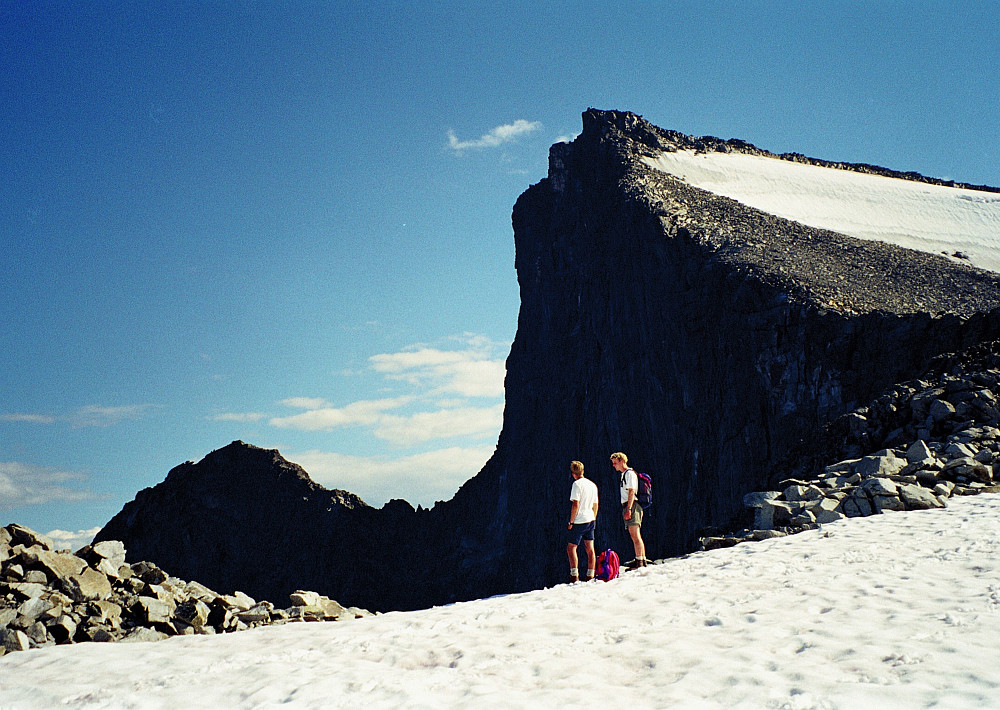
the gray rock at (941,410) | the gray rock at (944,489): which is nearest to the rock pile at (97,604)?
the gray rock at (944,489)

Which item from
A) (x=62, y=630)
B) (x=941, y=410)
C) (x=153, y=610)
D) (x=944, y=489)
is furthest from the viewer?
Answer: (x=941, y=410)

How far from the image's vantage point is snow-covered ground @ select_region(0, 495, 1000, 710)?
6.55 metres

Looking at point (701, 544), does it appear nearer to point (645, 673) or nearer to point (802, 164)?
point (645, 673)

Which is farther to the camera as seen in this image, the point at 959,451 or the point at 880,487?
the point at 959,451

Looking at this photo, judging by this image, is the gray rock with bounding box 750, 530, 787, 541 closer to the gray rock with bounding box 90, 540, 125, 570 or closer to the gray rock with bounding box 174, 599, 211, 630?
the gray rock with bounding box 174, 599, 211, 630

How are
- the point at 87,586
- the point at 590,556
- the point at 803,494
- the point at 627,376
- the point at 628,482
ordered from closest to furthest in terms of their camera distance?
the point at 87,586 < the point at 590,556 < the point at 628,482 < the point at 803,494 < the point at 627,376

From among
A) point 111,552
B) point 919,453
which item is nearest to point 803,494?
point 919,453

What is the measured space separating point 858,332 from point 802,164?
5511 centimetres

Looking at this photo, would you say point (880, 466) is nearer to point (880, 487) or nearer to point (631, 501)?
point (880, 487)

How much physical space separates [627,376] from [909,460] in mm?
45957

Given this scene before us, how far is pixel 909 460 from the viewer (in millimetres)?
17844

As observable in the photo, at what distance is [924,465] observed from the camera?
1720cm

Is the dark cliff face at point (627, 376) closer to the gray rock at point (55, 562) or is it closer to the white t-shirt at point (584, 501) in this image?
the white t-shirt at point (584, 501)

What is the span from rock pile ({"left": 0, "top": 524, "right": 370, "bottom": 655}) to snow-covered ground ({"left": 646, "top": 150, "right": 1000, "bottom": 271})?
5385 cm
